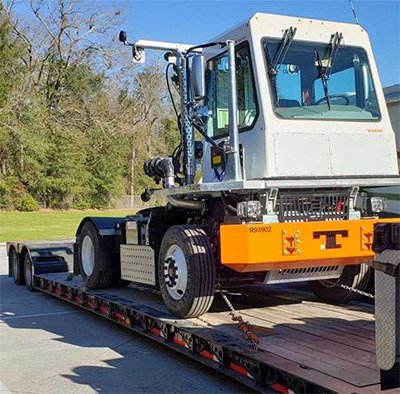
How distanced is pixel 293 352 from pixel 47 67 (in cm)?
4414

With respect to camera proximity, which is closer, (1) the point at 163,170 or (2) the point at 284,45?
(2) the point at 284,45

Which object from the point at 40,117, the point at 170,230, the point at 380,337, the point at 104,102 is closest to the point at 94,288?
the point at 170,230

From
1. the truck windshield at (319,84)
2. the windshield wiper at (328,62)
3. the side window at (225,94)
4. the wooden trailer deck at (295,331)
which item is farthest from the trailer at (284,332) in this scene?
the windshield wiper at (328,62)

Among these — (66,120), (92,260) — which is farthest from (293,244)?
(66,120)

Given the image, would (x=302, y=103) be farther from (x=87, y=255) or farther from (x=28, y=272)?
(x=28, y=272)

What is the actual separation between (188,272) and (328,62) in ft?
8.39

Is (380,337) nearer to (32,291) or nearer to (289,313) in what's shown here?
(289,313)

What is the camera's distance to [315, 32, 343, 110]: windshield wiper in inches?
240

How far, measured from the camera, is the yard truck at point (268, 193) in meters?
5.23

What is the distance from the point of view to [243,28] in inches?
234

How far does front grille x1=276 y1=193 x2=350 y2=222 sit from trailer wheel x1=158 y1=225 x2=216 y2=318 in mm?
853

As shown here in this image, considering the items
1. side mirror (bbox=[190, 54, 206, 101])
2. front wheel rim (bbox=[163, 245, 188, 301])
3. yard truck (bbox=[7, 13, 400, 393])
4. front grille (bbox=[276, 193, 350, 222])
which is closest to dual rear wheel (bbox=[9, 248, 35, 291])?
yard truck (bbox=[7, 13, 400, 393])

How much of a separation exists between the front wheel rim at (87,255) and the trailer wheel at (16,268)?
3033 mm

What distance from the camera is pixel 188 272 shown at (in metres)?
5.89
